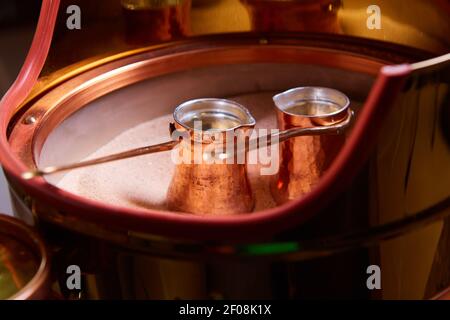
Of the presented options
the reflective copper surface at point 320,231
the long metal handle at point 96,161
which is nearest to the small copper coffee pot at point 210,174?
the long metal handle at point 96,161

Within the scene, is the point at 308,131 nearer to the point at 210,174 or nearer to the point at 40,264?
the point at 210,174

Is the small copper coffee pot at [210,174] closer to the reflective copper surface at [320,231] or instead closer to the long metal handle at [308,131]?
the long metal handle at [308,131]

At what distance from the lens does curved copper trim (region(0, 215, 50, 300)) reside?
66 cm

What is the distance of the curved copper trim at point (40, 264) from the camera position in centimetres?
66

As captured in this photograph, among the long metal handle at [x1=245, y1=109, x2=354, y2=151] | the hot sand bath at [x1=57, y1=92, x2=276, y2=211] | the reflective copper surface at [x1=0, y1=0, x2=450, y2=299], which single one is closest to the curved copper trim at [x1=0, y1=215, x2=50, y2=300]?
the reflective copper surface at [x1=0, y1=0, x2=450, y2=299]

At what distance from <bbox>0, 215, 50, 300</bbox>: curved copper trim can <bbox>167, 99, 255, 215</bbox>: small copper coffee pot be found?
20cm

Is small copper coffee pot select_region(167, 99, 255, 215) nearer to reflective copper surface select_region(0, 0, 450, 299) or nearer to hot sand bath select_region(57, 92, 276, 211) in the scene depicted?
hot sand bath select_region(57, 92, 276, 211)

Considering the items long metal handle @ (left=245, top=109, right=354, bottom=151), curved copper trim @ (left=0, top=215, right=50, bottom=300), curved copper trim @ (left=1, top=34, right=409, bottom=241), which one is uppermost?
long metal handle @ (left=245, top=109, right=354, bottom=151)

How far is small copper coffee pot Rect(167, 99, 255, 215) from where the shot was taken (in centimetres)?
82

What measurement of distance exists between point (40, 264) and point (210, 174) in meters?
0.24

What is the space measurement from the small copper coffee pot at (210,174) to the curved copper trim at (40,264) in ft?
0.66

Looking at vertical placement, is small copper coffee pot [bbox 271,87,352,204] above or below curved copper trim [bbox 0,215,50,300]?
above

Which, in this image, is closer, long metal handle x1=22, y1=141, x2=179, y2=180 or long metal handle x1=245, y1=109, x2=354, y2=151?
long metal handle x1=22, y1=141, x2=179, y2=180
